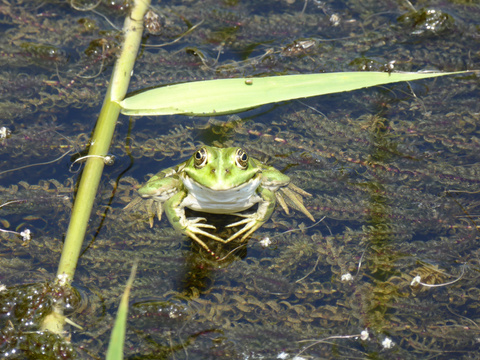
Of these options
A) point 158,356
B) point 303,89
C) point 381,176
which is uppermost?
point 303,89

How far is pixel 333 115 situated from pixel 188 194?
1541 millimetres

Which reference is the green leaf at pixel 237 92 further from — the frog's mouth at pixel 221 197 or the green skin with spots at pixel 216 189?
the frog's mouth at pixel 221 197

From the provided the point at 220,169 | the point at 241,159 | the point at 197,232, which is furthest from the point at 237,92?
the point at 197,232

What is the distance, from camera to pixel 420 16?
5168 mm

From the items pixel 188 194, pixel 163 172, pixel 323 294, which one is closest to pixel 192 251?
pixel 188 194

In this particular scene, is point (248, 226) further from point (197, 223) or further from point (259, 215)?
point (197, 223)

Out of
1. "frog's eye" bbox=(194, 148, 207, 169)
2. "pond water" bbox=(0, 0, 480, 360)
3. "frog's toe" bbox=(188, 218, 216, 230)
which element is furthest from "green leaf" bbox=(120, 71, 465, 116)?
"frog's toe" bbox=(188, 218, 216, 230)

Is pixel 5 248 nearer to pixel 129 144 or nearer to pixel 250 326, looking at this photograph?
pixel 129 144

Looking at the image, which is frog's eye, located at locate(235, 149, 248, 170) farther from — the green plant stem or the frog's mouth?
the green plant stem

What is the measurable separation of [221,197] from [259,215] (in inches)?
13.7

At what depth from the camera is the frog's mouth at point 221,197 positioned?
335cm

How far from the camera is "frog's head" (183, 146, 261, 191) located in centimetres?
321

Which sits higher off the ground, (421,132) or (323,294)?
(421,132)

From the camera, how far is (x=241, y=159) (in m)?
3.30
